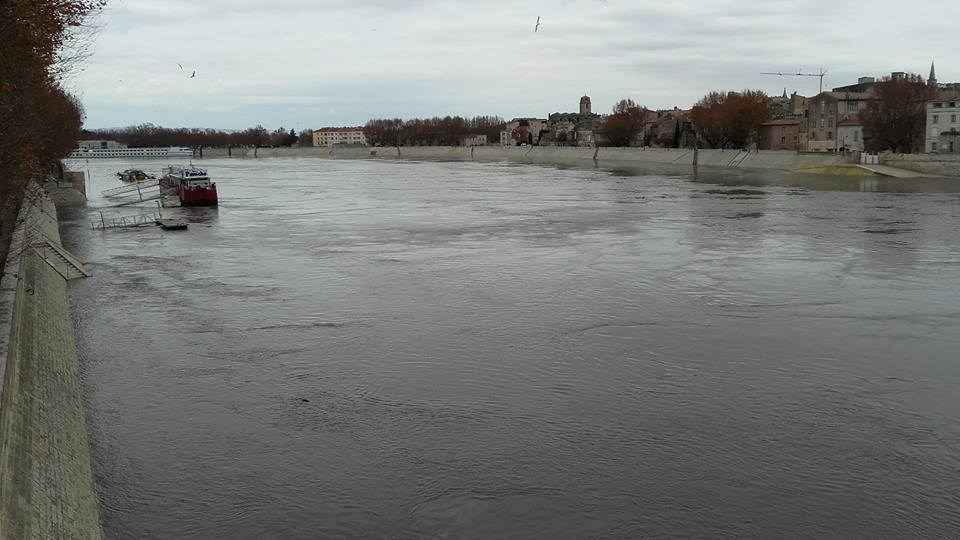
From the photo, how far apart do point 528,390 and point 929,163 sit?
53876 millimetres

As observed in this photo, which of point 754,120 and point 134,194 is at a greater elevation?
point 754,120

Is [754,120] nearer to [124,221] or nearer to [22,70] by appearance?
[124,221]

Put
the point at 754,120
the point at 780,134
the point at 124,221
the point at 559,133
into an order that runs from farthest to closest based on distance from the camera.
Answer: the point at 559,133
the point at 780,134
the point at 754,120
the point at 124,221

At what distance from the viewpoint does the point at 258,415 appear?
1068 centimetres

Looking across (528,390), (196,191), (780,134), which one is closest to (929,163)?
(780,134)

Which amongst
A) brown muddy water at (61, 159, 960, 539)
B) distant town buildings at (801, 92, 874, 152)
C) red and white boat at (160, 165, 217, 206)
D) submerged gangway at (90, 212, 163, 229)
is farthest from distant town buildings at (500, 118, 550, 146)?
brown muddy water at (61, 159, 960, 539)

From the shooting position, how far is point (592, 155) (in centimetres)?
10225

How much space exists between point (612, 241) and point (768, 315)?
9.94 meters

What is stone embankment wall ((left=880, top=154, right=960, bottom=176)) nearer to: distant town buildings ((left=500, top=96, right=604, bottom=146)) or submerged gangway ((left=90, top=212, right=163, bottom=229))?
submerged gangway ((left=90, top=212, right=163, bottom=229))

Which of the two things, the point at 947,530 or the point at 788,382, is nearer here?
the point at 947,530

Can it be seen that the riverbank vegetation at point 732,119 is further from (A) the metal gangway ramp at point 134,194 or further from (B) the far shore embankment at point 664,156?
(A) the metal gangway ramp at point 134,194

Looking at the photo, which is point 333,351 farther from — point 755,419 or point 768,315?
point 768,315

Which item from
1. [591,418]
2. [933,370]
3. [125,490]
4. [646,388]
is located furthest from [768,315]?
[125,490]

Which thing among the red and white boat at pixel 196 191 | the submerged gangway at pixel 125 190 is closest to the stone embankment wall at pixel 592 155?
the red and white boat at pixel 196 191
